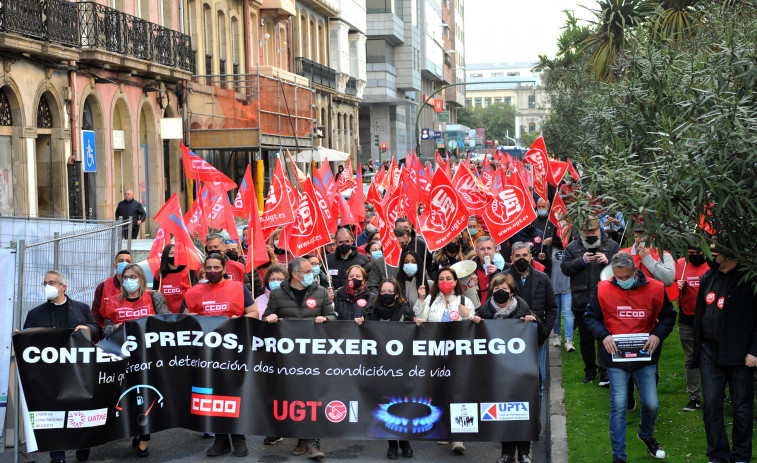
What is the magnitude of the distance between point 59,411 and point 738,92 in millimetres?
5831

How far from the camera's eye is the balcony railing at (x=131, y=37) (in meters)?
24.3

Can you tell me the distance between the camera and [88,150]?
25328 millimetres

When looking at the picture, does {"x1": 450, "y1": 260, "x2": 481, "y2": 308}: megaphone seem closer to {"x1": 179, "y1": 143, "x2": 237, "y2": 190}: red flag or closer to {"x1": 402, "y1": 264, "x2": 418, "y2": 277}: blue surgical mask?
{"x1": 402, "y1": 264, "x2": 418, "y2": 277}: blue surgical mask

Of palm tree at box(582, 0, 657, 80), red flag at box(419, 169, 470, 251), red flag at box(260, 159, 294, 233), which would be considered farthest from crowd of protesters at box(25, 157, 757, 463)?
palm tree at box(582, 0, 657, 80)

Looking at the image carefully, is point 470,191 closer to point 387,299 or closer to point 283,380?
point 387,299

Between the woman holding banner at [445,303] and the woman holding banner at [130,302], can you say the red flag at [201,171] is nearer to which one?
the woman holding banner at [130,302]

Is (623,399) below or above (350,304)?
below

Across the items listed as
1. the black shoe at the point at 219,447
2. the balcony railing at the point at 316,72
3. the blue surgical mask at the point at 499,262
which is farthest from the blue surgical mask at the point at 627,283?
the balcony railing at the point at 316,72

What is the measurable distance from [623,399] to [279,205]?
577cm

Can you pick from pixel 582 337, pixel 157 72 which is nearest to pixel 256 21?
pixel 157 72

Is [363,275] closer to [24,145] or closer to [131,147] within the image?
[24,145]

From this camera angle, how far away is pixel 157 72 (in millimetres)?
28203

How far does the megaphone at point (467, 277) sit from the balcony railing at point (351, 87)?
159ft

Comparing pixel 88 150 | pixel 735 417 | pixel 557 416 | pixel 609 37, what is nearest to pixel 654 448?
pixel 735 417
